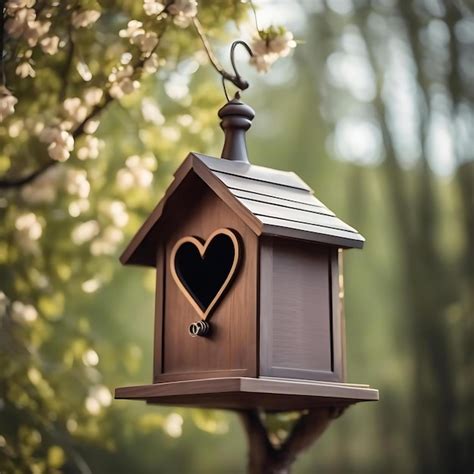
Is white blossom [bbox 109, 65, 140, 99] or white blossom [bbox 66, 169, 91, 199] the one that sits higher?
white blossom [bbox 109, 65, 140, 99]

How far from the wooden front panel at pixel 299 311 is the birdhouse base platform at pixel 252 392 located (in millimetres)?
43

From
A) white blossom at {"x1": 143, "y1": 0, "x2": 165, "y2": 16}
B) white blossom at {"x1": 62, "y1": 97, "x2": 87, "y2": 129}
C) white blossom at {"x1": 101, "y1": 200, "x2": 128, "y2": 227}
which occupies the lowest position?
white blossom at {"x1": 101, "y1": 200, "x2": 128, "y2": 227}

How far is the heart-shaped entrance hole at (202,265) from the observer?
5.64ft

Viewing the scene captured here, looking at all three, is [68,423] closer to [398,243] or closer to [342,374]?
[342,374]

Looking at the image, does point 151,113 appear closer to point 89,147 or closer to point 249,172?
point 89,147

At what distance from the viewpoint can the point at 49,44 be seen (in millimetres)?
1865

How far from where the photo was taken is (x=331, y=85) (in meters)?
4.91

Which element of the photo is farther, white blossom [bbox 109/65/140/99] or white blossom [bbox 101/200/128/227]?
white blossom [bbox 101/200/128/227]

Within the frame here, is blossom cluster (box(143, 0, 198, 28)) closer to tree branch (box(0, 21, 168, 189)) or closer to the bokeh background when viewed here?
tree branch (box(0, 21, 168, 189))

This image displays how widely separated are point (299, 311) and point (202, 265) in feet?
1.02

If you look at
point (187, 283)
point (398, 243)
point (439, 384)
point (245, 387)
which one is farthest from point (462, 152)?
point (245, 387)

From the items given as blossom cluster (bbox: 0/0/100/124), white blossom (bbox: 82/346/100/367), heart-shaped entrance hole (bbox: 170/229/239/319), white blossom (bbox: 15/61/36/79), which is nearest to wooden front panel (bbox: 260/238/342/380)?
heart-shaped entrance hole (bbox: 170/229/239/319)

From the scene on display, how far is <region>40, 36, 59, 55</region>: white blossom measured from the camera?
1.86m

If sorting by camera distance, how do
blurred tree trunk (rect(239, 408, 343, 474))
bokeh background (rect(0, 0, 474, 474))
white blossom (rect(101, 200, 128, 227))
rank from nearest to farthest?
blurred tree trunk (rect(239, 408, 343, 474))
white blossom (rect(101, 200, 128, 227))
bokeh background (rect(0, 0, 474, 474))
